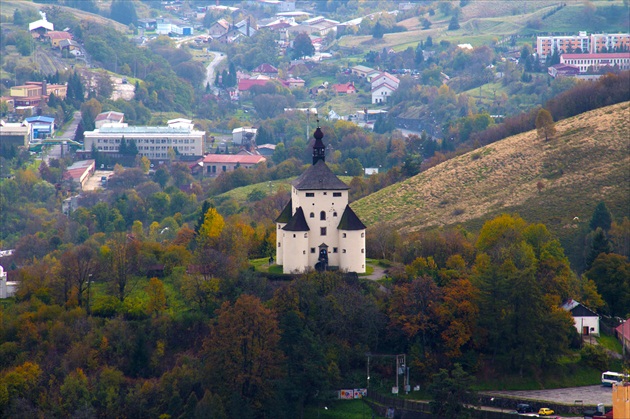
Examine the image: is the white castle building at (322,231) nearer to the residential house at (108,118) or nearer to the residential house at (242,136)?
the residential house at (242,136)

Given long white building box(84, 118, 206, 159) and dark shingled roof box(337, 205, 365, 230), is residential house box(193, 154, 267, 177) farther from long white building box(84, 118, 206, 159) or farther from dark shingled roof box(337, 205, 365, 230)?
dark shingled roof box(337, 205, 365, 230)

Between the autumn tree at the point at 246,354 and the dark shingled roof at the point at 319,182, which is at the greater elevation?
the dark shingled roof at the point at 319,182

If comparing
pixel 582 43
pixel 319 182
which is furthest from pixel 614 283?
pixel 582 43

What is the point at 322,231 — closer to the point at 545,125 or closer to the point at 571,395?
the point at 571,395

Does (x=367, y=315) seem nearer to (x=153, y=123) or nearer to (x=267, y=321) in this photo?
(x=267, y=321)

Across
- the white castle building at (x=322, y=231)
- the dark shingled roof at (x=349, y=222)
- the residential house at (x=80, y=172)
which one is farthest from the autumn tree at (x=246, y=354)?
the residential house at (x=80, y=172)

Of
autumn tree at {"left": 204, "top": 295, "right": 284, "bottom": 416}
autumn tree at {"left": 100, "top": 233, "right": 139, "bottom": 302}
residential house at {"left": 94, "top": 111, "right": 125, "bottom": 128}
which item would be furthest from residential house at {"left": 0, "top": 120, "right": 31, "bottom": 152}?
autumn tree at {"left": 204, "top": 295, "right": 284, "bottom": 416}

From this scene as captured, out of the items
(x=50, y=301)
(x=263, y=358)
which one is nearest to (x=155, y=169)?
(x=50, y=301)
